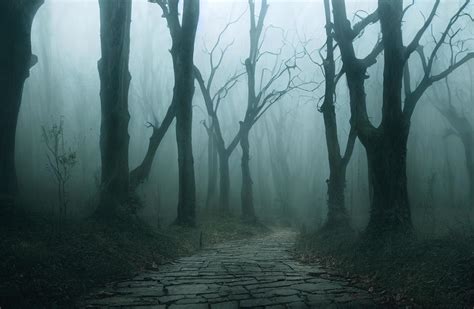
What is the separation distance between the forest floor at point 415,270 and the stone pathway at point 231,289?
Result: 0.40m

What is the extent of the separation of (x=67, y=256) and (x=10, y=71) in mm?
4726

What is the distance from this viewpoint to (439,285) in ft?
17.6

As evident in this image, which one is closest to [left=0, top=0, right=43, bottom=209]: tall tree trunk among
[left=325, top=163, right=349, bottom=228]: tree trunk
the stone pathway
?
the stone pathway

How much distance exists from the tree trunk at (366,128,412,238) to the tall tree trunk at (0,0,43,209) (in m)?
7.61

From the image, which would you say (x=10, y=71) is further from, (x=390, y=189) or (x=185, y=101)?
(x=390, y=189)

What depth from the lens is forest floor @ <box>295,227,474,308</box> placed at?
5.17 meters

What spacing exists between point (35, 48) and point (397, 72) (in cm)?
3721

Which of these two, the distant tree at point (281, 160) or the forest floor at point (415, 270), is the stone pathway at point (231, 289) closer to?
the forest floor at point (415, 270)

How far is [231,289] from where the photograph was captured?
6484 mm

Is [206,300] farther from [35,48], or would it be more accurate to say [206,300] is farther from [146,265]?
[35,48]

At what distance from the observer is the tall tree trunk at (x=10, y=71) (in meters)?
8.83

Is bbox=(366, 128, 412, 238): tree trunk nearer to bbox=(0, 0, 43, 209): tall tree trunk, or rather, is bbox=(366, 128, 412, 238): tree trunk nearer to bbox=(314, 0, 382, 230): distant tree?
bbox=(314, 0, 382, 230): distant tree

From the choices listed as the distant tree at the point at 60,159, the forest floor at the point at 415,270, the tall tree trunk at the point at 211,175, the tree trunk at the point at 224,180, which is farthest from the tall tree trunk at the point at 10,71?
the tall tree trunk at the point at 211,175

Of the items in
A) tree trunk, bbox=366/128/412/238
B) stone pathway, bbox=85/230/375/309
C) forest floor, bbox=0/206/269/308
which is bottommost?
stone pathway, bbox=85/230/375/309
